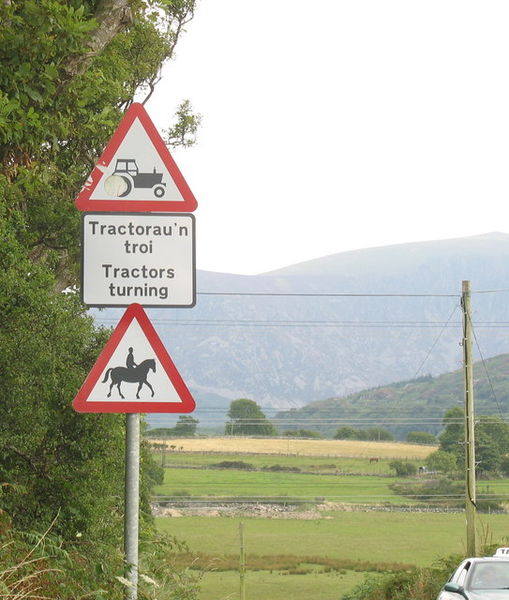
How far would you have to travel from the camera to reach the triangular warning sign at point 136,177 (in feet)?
19.3

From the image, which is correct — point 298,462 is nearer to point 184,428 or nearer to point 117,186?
point 184,428

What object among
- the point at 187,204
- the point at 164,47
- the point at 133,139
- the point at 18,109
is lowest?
the point at 187,204

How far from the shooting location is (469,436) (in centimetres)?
3588

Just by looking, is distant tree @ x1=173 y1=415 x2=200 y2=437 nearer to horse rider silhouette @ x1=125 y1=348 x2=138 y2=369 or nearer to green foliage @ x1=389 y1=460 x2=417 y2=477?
green foliage @ x1=389 y1=460 x2=417 y2=477

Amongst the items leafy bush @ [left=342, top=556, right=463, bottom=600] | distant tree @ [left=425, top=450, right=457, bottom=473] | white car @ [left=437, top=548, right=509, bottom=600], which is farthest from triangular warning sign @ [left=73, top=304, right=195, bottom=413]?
distant tree @ [left=425, top=450, right=457, bottom=473]

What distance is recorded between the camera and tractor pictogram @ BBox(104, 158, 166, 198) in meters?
5.92

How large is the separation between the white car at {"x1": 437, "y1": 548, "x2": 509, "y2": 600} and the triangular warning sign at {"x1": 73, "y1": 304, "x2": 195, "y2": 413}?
8.87 m

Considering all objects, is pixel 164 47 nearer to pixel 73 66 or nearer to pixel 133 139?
pixel 73 66

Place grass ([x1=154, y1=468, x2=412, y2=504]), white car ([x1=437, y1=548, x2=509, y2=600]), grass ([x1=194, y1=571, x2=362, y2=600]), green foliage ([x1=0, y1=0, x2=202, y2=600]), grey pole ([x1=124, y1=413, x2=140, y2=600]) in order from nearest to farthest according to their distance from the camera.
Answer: grey pole ([x1=124, y1=413, x2=140, y2=600])
green foliage ([x1=0, y1=0, x2=202, y2=600])
white car ([x1=437, y1=548, x2=509, y2=600])
grass ([x1=194, y1=571, x2=362, y2=600])
grass ([x1=154, y1=468, x2=412, y2=504])

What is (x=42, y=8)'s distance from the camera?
10.1m

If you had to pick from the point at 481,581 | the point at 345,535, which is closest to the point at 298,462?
the point at 345,535

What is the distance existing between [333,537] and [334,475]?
164 ft

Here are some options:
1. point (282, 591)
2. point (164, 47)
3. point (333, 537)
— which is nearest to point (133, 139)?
point (164, 47)

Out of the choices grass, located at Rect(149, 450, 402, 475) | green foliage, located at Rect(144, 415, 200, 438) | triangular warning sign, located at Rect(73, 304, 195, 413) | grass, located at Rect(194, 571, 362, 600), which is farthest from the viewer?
green foliage, located at Rect(144, 415, 200, 438)
